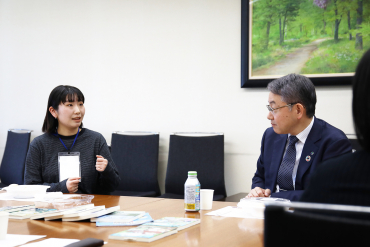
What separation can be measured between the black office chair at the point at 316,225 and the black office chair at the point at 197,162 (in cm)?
279

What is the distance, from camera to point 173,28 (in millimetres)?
4059

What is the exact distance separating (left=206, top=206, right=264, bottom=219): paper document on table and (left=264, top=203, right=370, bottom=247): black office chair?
0.88 metres

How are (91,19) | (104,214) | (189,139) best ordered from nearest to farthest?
1. (104,214)
2. (189,139)
3. (91,19)

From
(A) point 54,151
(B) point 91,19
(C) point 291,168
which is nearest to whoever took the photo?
(C) point 291,168

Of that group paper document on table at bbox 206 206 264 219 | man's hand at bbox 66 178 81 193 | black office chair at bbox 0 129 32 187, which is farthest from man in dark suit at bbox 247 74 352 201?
black office chair at bbox 0 129 32 187

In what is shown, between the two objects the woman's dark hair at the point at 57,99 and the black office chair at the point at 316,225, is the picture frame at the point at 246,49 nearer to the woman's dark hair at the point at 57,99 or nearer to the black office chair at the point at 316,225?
the woman's dark hair at the point at 57,99

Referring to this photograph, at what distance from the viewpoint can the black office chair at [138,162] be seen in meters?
3.80

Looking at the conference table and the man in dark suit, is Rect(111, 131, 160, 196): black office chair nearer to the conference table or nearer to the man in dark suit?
the man in dark suit

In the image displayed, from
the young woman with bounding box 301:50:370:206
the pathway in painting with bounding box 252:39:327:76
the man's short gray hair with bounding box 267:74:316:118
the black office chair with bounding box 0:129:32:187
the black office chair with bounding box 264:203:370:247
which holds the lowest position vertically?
the black office chair with bounding box 0:129:32:187

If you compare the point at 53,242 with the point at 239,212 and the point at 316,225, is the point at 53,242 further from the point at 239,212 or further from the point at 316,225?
the point at 316,225

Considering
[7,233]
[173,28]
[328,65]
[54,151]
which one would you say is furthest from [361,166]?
[173,28]

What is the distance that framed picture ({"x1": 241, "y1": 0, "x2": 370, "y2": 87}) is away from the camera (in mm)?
3385

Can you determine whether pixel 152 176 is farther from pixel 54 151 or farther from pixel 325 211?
pixel 325 211

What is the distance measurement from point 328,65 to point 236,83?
0.83m
